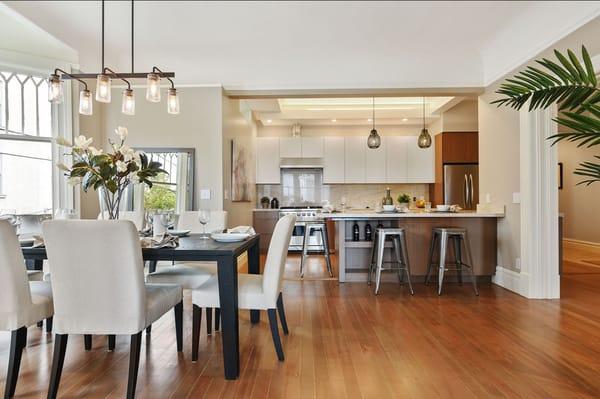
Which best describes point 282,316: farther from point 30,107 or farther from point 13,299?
point 30,107

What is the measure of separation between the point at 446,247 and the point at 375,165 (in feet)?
11.6

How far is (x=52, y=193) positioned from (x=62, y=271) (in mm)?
2731

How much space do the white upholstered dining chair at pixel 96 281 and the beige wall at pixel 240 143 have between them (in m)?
2.93

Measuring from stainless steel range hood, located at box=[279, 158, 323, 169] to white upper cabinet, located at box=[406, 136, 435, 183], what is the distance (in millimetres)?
1810

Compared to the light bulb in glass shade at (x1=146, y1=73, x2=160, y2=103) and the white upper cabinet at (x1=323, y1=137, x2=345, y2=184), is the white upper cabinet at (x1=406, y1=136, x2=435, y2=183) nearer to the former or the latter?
the white upper cabinet at (x1=323, y1=137, x2=345, y2=184)

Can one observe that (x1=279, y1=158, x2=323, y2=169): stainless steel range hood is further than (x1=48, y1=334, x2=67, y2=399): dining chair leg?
Yes

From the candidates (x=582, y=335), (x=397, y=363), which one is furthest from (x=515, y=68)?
(x=397, y=363)

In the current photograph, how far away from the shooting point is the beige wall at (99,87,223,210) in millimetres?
4672

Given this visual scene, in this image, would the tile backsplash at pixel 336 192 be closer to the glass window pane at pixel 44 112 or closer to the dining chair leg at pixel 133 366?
the glass window pane at pixel 44 112

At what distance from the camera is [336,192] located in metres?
7.95

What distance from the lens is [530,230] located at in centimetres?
380

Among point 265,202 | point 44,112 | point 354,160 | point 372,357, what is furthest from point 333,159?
point 372,357

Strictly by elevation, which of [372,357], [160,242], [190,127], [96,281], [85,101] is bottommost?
[372,357]

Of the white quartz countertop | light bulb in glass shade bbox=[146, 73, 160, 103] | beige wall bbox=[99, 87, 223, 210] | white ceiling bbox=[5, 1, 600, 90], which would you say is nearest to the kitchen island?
the white quartz countertop
